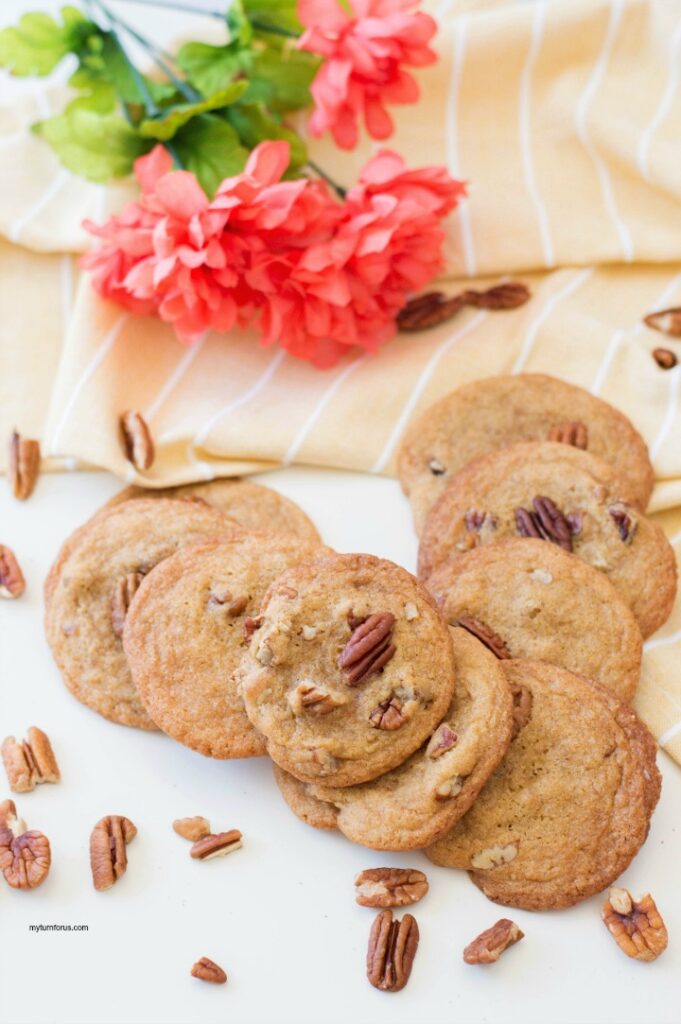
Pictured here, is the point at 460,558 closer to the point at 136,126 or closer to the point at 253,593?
the point at 253,593

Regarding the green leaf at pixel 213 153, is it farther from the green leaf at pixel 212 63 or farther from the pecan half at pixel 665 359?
the pecan half at pixel 665 359

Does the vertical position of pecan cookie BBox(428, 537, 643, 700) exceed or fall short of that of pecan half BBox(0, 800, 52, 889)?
it exceeds it

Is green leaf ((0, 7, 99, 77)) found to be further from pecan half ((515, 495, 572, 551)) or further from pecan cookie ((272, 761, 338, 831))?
pecan cookie ((272, 761, 338, 831))

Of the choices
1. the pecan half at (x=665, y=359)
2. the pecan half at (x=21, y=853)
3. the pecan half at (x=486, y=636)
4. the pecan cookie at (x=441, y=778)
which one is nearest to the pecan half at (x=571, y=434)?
the pecan half at (x=665, y=359)

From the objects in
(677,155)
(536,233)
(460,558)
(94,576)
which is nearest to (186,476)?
(94,576)

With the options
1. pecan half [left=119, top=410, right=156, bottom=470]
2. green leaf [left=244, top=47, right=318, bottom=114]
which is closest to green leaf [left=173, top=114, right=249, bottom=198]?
green leaf [left=244, top=47, right=318, bottom=114]

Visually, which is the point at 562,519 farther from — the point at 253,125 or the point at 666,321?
the point at 253,125
